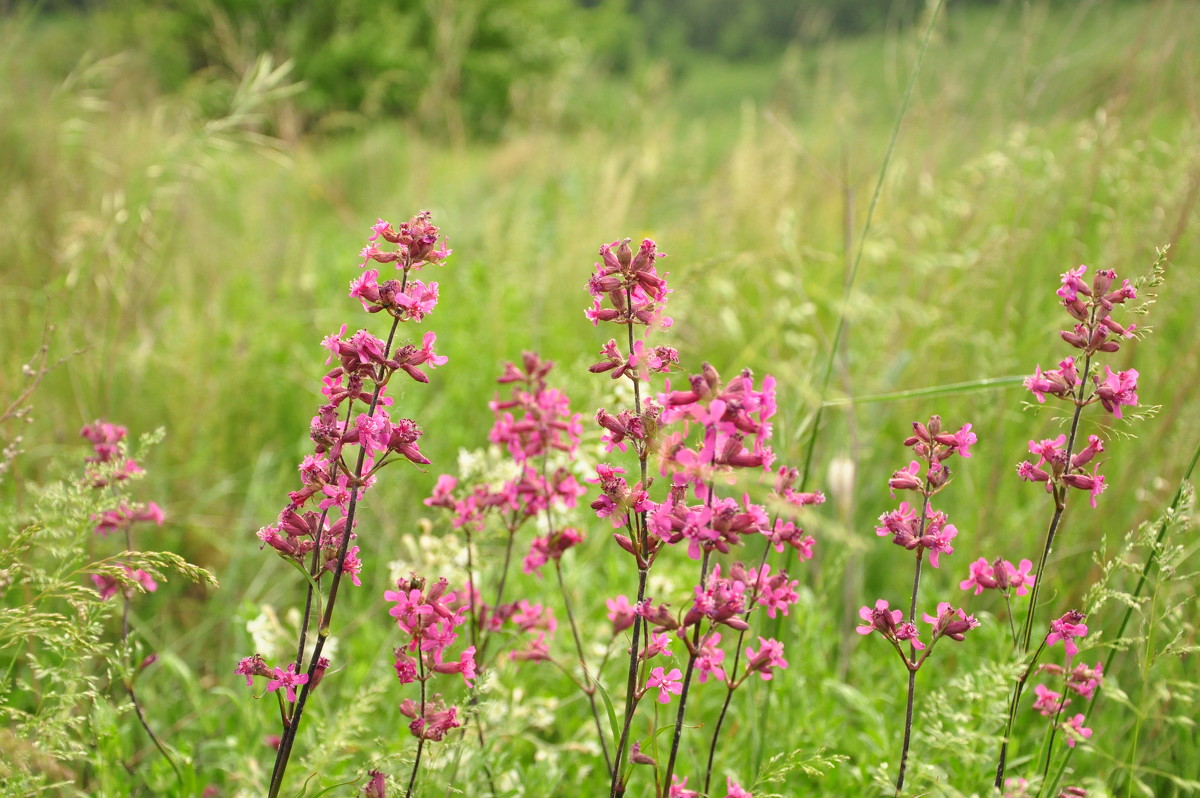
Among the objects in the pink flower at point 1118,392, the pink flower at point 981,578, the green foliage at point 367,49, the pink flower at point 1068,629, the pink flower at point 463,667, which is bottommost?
the pink flower at point 463,667

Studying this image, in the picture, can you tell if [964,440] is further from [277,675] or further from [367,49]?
[367,49]

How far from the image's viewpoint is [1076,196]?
15.3 ft

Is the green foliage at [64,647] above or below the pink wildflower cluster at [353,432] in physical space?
below

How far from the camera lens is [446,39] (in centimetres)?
525

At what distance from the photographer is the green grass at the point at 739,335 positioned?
2.29 m

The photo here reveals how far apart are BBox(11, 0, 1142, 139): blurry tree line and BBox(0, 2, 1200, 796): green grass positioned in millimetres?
1307

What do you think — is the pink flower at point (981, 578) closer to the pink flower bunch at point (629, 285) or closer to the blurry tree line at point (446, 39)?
the pink flower bunch at point (629, 285)

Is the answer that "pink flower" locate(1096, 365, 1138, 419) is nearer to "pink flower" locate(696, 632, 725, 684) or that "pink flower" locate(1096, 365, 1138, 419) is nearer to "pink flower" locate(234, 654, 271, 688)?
"pink flower" locate(696, 632, 725, 684)

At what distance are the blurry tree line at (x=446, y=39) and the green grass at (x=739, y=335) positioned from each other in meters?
1.31

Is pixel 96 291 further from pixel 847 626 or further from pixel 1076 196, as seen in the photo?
pixel 1076 196

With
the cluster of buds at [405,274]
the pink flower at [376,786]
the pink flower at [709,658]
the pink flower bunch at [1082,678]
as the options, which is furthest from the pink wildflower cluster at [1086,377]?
the pink flower at [376,786]

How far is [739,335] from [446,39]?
2988 mm

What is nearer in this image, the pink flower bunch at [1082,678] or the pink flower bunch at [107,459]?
the pink flower bunch at [1082,678]

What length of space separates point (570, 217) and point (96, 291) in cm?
298
